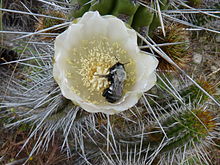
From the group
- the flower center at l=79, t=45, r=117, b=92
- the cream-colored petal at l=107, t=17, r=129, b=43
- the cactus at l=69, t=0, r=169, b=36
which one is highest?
the cactus at l=69, t=0, r=169, b=36

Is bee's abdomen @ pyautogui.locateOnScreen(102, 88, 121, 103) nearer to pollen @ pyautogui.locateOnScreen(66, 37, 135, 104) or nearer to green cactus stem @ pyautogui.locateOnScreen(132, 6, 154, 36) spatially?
pollen @ pyautogui.locateOnScreen(66, 37, 135, 104)

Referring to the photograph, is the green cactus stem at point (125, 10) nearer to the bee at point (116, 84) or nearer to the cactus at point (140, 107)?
the cactus at point (140, 107)

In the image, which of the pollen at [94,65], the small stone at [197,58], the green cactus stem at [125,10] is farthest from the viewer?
the small stone at [197,58]

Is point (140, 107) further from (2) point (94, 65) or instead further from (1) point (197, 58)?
(2) point (94, 65)

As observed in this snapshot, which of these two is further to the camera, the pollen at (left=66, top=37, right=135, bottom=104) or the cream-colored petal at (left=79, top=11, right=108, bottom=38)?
the pollen at (left=66, top=37, right=135, bottom=104)

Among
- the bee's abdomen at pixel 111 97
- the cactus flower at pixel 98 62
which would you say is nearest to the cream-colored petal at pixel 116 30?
the cactus flower at pixel 98 62

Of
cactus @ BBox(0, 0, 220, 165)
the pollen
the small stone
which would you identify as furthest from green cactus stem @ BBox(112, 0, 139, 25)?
the small stone

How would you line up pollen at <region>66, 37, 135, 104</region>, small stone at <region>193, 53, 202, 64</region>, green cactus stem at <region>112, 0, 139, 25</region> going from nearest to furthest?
green cactus stem at <region>112, 0, 139, 25</region>, pollen at <region>66, 37, 135, 104</region>, small stone at <region>193, 53, 202, 64</region>

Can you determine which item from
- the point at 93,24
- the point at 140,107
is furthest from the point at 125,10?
the point at 140,107
